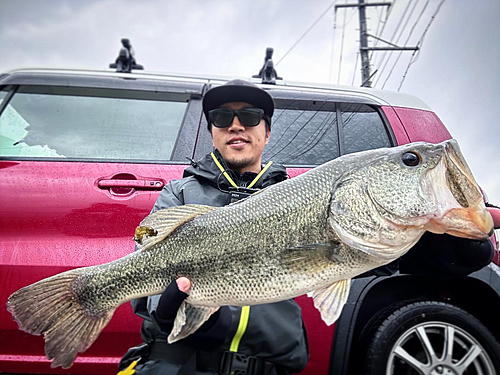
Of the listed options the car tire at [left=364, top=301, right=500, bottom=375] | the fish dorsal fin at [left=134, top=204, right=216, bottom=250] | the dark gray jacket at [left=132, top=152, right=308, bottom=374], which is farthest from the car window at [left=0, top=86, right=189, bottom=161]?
the car tire at [left=364, top=301, right=500, bottom=375]

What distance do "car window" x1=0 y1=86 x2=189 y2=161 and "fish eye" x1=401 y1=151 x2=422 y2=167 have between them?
1656mm

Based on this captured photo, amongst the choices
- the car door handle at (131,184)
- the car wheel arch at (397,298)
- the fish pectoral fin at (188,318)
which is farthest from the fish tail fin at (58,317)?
the car wheel arch at (397,298)

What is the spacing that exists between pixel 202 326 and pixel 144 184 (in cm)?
109

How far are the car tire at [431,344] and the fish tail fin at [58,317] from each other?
166 cm

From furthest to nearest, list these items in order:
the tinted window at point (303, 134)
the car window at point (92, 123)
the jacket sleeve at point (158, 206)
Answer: the tinted window at point (303, 134)
the car window at point (92, 123)
the jacket sleeve at point (158, 206)

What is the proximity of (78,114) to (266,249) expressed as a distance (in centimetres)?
205

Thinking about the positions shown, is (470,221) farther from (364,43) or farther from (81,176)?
(364,43)

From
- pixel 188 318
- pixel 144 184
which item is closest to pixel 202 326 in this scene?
pixel 188 318

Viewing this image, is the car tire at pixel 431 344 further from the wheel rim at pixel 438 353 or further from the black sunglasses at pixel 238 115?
the black sunglasses at pixel 238 115

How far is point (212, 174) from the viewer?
6.41 feet

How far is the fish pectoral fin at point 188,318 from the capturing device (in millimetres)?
1424

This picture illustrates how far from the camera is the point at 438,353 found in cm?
200

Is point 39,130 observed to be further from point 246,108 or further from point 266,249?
point 266,249

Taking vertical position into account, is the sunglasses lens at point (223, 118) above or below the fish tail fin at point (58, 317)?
above
